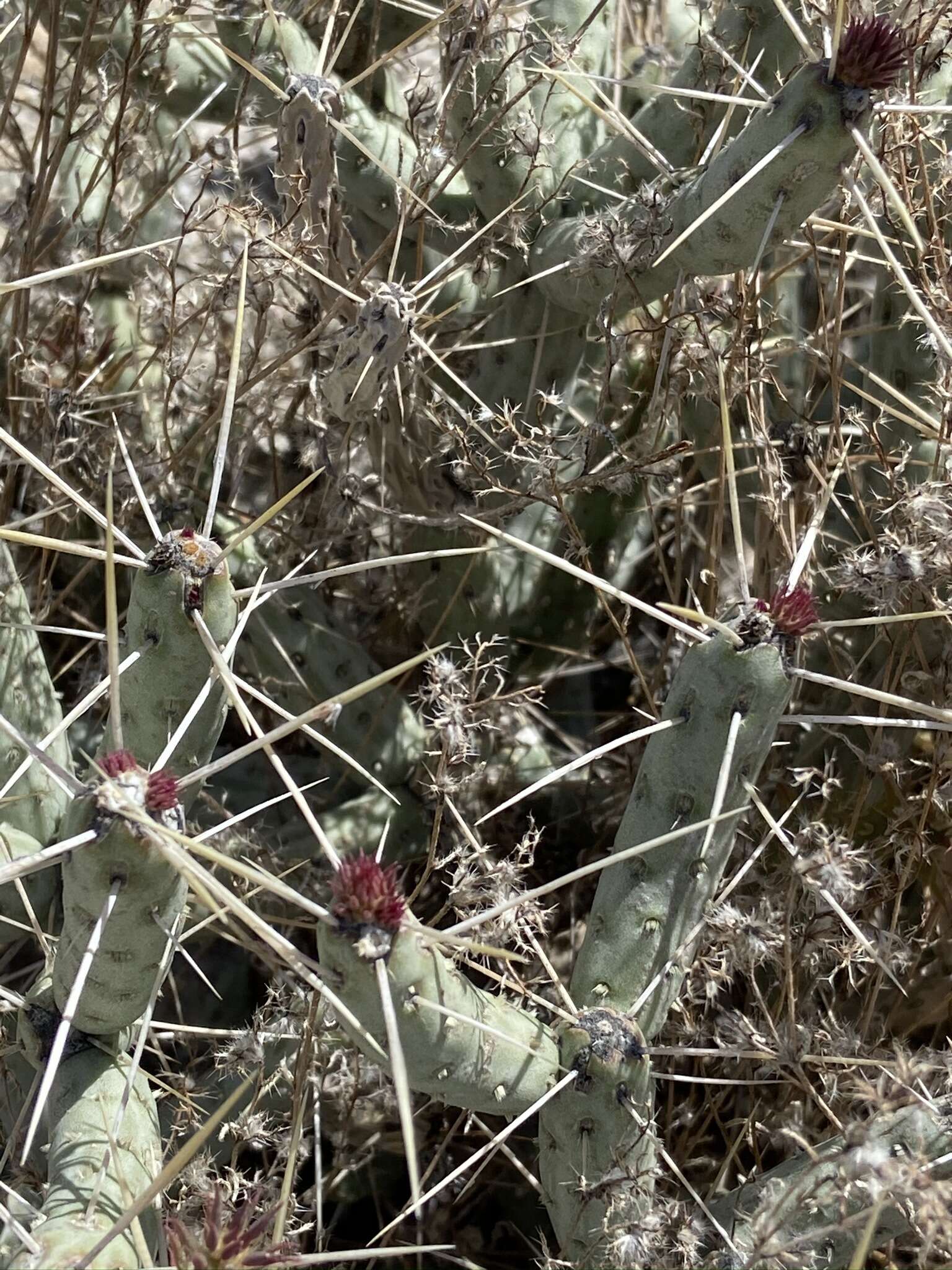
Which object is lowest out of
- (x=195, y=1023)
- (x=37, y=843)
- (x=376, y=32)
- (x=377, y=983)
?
(x=195, y=1023)

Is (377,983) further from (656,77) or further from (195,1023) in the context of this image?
(656,77)

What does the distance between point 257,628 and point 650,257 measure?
0.92 metres

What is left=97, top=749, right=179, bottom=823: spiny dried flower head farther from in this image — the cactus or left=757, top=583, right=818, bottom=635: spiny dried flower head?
left=757, top=583, right=818, bottom=635: spiny dried flower head

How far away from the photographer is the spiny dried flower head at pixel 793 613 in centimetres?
137

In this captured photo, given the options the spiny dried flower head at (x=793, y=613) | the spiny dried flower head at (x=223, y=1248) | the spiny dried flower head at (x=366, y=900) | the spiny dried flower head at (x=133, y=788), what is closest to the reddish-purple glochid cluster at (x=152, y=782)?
the spiny dried flower head at (x=133, y=788)

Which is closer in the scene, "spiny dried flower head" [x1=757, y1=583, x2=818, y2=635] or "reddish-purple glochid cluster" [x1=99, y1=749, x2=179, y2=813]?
"reddish-purple glochid cluster" [x1=99, y1=749, x2=179, y2=813]

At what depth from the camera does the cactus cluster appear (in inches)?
54.5

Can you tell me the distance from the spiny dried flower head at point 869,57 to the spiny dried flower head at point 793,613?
0.56m

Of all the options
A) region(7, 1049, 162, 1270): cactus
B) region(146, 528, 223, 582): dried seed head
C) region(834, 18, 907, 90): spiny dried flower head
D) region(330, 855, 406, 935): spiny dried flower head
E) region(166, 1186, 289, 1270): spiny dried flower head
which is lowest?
region(7, 1049, 162, 1270): cactus

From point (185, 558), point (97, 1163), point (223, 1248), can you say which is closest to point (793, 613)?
point (185, 558)

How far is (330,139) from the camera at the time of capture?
5.57 feet

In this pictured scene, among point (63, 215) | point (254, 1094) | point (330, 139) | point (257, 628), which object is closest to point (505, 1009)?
point (254, 1094)

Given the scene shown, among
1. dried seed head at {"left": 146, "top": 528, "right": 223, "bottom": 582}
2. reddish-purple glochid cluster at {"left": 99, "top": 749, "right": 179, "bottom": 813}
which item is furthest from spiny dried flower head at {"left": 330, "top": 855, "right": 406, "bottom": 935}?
dried seed head at {"left": 146, "top": 528, "right": 223, "bottom": 582}

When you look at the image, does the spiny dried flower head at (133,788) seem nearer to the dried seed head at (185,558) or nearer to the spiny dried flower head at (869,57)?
the dried seed head at (185,558)
